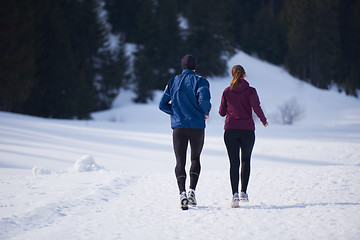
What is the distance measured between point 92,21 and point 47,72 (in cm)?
872

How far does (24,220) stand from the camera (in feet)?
12.7

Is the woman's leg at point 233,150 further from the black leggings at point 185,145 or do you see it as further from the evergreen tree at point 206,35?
the evergreen tree at point 206,35

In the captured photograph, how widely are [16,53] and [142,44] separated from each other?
1722 cm

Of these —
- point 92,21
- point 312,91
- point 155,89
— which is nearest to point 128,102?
point 155,89

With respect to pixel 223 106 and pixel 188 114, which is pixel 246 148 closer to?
pixel 223 106

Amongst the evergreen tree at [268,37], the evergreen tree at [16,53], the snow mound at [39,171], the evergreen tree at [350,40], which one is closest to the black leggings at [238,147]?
the snow mound at [39,171]

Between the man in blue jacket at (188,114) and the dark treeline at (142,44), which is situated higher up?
the dark treeline at (142,44)

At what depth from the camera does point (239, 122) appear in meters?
4.49

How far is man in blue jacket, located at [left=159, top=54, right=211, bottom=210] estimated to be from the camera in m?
4.37

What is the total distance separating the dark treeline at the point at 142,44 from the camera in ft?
77.9

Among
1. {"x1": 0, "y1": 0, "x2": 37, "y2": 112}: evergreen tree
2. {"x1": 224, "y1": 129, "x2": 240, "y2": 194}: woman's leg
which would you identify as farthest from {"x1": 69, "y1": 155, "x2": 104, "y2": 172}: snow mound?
{"x1": 0, "y1": 0, "x2": 37, "y2": 112}: evergreen tree

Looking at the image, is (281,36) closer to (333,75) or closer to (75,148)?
(333,75)

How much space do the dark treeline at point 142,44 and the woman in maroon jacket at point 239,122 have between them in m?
21.1

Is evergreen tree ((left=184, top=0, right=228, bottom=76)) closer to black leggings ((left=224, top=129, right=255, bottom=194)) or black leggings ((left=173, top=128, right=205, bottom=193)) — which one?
black leggings ((left=224, top=129, right=255, bottom=194))
